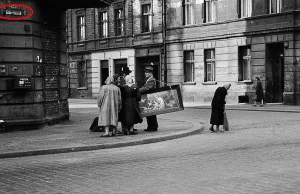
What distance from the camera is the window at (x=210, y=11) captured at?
1324 inches

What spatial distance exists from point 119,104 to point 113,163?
15.3 feet

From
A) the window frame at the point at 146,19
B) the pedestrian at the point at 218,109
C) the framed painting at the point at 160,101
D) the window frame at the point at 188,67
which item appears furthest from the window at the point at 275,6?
the framed painting at the point at 160,101

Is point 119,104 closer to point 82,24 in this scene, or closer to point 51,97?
point 51,97

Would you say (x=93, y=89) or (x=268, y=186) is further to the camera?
(x=93, y=89)

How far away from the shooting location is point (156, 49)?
37250 mm

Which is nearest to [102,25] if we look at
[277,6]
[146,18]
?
[146,18]

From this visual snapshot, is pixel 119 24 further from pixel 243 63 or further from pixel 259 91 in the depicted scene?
pixel 259 91

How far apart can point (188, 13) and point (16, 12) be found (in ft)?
66.9

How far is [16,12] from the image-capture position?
16.3 meters

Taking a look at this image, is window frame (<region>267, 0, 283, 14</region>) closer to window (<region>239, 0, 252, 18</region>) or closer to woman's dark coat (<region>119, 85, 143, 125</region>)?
window (<region>239, 0, 252, 18</region>)

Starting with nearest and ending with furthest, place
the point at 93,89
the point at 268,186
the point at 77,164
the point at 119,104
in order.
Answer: the point at 268,186 < the point at 77,164 < the point at 119,104 < the point at 93,89

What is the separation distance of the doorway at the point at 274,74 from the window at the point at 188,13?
6.68 metres

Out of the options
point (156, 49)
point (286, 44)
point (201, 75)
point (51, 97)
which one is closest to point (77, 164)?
point (51, 97)

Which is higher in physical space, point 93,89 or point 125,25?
point 125,25
